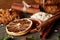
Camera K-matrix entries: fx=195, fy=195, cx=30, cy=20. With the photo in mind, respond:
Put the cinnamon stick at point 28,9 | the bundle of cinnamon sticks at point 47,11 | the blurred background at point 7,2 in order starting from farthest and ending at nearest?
the blurred background at point 7,2
the cinnamon stick at point 28,9
the bundle of cinnamon sticks at point 47,11

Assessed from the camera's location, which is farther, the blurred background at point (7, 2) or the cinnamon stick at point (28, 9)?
the blurred background at point (7, 2)

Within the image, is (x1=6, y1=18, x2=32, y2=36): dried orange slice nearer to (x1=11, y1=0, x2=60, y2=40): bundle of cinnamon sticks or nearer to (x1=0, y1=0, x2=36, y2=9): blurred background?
(x1=11, y1=0, x2=60, y2=40): bundle of cinnamon sticks

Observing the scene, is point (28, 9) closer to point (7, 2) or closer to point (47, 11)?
point (47, 11)

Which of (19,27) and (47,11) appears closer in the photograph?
(19,27)

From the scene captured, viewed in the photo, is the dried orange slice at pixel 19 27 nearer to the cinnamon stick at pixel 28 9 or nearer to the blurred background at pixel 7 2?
the cinnamon stick at pixel 28 9

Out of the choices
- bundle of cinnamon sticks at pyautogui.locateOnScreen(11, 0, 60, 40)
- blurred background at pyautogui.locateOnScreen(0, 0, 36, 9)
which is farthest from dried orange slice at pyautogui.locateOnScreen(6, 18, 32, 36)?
blurred background at pyautogui.locateOnScreen(0, 0, 36, 9)

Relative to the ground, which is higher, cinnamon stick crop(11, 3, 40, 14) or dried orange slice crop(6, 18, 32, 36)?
cinnamon stick crop(11, 3, 40, 14)

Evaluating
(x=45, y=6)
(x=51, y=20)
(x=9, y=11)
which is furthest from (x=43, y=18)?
(x=9, y=11)

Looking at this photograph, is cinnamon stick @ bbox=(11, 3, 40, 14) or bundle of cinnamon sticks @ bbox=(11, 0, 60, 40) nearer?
bundle of cinnamon sticks @ bbox=(11, 0, 60, 40)

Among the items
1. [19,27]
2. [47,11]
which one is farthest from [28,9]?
[19,27]

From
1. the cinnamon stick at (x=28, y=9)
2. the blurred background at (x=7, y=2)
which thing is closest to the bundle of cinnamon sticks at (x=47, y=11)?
the cinnamon stick at (x=28, y=9)

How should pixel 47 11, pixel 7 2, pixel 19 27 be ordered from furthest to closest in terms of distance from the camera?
pixel 7 2 < pixel 47 11 < pixel 19 27

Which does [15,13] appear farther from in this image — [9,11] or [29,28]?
[29,28]
